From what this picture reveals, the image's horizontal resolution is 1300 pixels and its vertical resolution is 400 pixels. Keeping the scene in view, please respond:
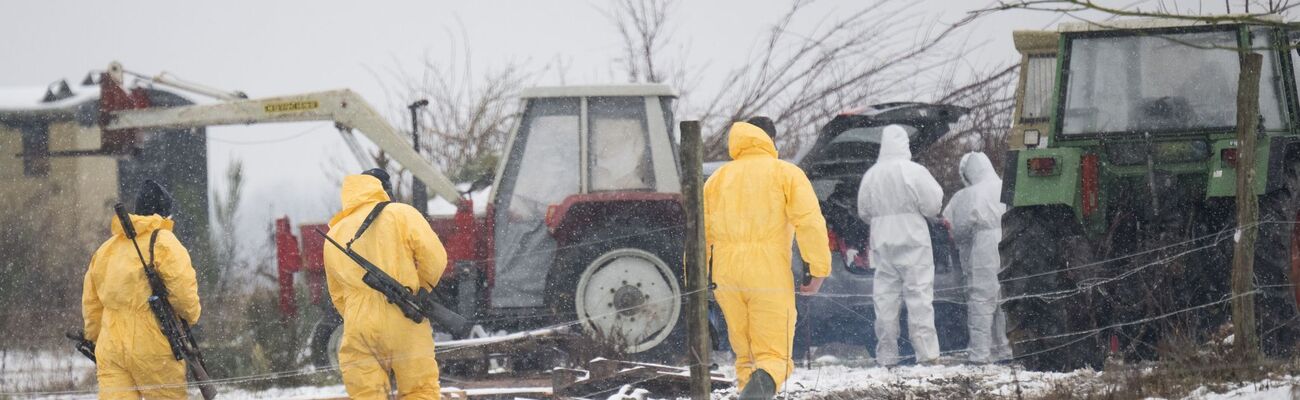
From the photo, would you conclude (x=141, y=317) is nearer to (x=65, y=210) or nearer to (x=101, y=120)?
(x=101, y=120)

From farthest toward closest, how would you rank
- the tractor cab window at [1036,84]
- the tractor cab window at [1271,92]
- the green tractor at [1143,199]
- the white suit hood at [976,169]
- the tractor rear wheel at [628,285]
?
the tractor cab window at [1036,84], the white suit hood at [976,169], the tractor rear wheel at [628,285], the tractor cab window at [1271,92], the green tractor at [1143,199]

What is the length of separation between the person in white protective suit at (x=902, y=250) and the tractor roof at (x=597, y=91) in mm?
1466

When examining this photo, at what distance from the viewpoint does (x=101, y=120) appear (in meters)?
11.2

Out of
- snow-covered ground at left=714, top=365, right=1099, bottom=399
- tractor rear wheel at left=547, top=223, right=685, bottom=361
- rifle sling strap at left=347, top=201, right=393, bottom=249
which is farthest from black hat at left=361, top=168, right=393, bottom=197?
tractor rear wheel at left=547, top=223, right=685, bottom=361

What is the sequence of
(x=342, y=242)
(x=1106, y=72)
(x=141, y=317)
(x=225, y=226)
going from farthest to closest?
(x=225, y=226)
(x=1106, y=72)
(x=141, y=317)
(x=342, y=242)

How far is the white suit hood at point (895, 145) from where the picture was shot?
927 cm

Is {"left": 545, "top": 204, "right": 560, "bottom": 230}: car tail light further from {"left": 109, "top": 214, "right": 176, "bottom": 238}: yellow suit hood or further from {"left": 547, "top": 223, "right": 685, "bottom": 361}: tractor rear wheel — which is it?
{"left": 109, "top": 214, "right": 176, "bottom": 238}: yellow suit hood

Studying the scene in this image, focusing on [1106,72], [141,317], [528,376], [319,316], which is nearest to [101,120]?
[319,316]

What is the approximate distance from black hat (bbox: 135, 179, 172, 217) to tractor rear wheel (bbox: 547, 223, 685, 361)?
2.89 meters

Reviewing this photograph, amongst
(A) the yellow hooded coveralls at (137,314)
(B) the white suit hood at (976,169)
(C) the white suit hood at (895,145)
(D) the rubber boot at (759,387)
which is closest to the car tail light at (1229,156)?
(C) the white suit hood at (895,145)

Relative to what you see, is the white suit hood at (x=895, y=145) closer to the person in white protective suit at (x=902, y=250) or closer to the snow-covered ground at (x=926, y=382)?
the person in white protective suit at (x=902, y=250)

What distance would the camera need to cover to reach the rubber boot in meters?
6.03

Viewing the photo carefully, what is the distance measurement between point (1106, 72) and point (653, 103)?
9.01ft

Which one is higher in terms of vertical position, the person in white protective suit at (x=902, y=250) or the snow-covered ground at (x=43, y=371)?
the person in white protective suit at (x=902, y=250)
